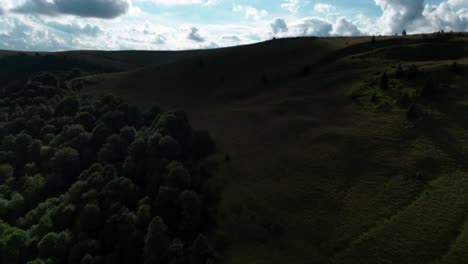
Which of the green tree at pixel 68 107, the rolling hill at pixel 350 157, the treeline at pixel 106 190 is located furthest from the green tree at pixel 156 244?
the green tree at pixel 68 107

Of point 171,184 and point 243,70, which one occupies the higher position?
point 243,70

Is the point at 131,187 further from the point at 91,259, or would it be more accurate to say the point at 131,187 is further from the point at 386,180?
the point at 386,180

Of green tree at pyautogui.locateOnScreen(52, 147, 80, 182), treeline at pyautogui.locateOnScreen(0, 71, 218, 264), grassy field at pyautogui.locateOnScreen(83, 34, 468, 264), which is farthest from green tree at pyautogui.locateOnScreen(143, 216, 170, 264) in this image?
green tree at pyautogui.locateOnScreen(52, 147, 80, 182)

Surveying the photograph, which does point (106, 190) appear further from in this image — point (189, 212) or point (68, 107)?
point (68, 107)

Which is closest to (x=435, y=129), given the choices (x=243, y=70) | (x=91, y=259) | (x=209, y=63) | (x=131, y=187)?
(x=131, y=187)

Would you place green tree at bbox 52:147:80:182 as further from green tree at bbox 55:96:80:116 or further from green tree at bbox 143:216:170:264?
green tree at bbox 143:216:170:264

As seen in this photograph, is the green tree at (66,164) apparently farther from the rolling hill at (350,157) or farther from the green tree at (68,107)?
the green tree at (68,107)

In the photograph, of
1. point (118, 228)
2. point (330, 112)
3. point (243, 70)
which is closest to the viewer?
point (118, 228)
